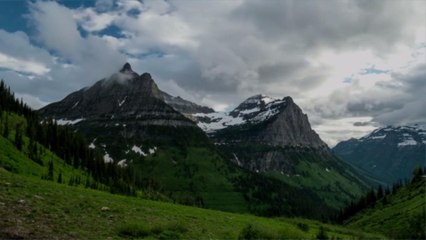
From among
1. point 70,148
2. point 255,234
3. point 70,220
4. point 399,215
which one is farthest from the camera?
point 70,148

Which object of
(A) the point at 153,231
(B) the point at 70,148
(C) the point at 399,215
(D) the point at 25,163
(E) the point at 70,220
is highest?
(B) the point at 70,148

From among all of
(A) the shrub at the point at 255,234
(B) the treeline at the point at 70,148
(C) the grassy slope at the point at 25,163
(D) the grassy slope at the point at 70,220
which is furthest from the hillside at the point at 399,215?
(C) the grassy slope at the point at 25,163

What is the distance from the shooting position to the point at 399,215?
495 ft

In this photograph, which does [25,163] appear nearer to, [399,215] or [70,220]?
[70,220]

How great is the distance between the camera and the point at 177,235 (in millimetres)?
33938

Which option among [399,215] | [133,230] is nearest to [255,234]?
[133,230]

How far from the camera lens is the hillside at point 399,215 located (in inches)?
4694

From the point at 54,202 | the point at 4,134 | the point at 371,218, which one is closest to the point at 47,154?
the point at 4,134

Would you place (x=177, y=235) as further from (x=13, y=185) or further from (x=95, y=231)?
(x=13, y=185)

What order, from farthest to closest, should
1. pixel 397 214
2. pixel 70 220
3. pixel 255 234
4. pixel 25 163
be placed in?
pixel 397 214, pixel 25 163, pixel 255 234, pixel 70 220

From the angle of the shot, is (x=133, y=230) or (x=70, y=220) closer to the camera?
(x=133, y=230)

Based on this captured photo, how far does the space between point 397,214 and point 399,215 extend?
279cm

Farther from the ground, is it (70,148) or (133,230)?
(70,148)

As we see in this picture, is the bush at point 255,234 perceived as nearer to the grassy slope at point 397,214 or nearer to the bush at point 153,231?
the bush at point 153,231
